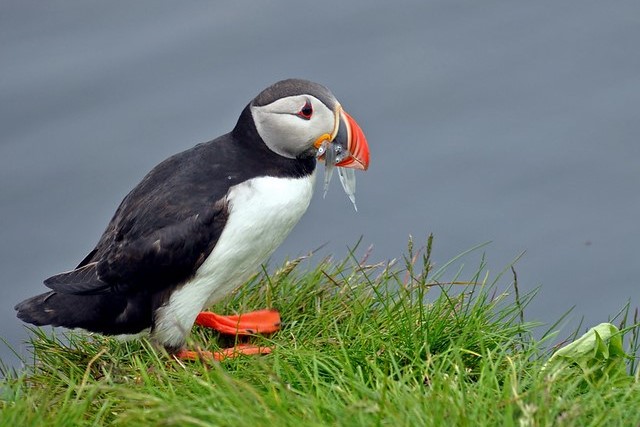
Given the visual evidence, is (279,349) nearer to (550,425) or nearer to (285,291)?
(285,291)

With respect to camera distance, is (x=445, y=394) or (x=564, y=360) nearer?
(x=445, y=394)

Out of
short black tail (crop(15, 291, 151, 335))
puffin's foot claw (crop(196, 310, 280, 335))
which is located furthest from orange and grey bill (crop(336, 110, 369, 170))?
short black tail (crop(15, 291, 151, 335))

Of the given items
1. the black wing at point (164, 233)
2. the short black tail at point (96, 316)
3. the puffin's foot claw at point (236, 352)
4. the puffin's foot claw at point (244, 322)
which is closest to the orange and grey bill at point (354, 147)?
the black wing at point (164, 233)

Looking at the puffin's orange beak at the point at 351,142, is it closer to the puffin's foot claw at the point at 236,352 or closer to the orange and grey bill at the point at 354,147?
the orange and grey bill at the point at 354,147

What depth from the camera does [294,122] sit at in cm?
483

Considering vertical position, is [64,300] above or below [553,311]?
above

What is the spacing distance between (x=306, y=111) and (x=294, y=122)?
0.07 meters

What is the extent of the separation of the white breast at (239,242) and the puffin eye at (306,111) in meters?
0.28

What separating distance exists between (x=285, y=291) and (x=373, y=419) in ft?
6.34

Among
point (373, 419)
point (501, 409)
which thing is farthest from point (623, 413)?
point (373, 419)

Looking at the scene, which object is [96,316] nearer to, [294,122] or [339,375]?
[294,122]

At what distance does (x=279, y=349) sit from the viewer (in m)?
4.28

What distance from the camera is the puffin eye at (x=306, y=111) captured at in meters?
4.81

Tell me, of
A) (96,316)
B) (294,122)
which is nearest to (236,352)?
(96,316)
